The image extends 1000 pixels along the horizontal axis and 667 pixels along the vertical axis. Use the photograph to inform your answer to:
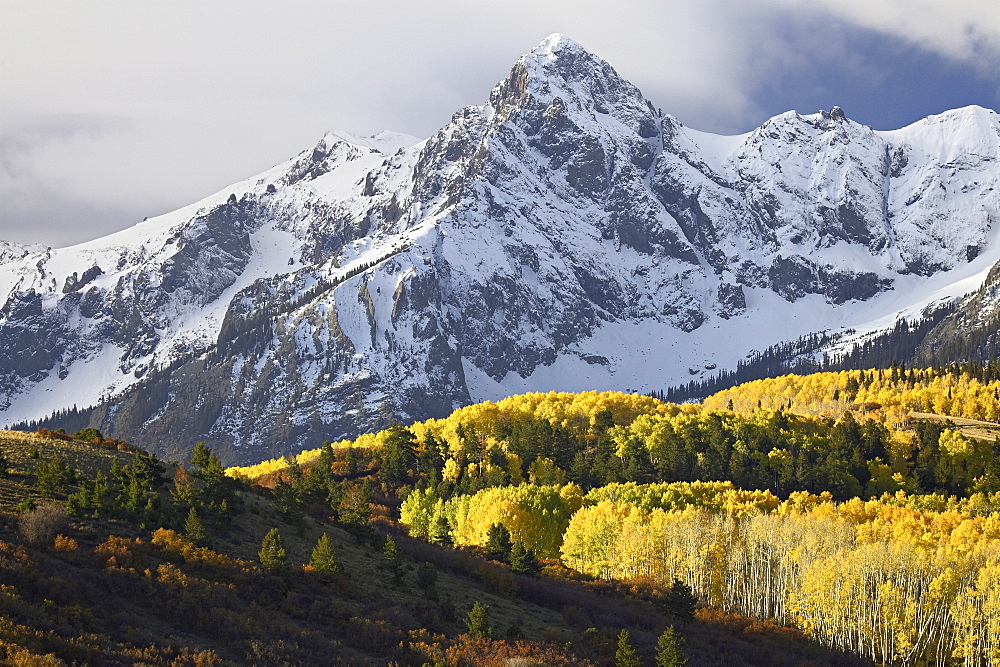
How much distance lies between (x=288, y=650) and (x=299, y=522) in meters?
24.5

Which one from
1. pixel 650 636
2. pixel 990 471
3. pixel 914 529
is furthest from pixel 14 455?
pixel 990 471

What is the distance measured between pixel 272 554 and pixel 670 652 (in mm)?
25187

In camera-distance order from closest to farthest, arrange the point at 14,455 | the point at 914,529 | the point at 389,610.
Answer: the point at 389,610, the point at 14,455, the point at 914,529

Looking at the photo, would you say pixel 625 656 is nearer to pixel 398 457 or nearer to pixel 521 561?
pixel 521 561

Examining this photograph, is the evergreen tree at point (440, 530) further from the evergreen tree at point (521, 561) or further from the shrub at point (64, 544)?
the shrub at point (64, 544)

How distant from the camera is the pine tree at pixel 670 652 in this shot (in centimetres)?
6097

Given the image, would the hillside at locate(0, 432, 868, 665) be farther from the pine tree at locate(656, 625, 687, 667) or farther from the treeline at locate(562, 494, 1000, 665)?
the treeline at locate(562, 494, 1000, 665)

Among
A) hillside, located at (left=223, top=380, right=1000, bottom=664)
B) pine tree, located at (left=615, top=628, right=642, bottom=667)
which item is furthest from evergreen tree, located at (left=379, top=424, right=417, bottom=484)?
pine tree, located at (left=615, top=628, right=642, bottom=667)

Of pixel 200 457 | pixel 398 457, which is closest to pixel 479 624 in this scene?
pixel 200 457

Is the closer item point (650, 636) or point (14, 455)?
point (14, 455)

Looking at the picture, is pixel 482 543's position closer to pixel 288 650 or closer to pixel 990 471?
pixel 288 650

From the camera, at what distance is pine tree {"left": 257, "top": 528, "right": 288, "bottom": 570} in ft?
195

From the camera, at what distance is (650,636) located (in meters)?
73.2

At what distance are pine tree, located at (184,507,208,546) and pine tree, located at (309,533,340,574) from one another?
23.2ft
